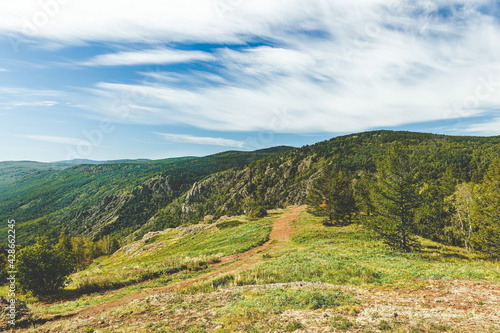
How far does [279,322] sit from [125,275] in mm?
→ 22867

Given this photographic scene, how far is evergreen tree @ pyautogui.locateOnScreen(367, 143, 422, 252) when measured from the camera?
24.3 m

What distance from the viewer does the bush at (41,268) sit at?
63.8 ft

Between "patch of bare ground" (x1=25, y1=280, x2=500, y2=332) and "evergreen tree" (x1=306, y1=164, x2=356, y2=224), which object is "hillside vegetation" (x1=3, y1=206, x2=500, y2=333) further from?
"evergreen tree" (x1=306, y1=164, x2=356, y2=224)

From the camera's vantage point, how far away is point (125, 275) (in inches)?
975

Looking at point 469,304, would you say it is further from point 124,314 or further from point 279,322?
point 124,314

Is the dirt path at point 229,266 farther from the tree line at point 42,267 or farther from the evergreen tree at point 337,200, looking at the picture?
the evergreen tree at point 337,200

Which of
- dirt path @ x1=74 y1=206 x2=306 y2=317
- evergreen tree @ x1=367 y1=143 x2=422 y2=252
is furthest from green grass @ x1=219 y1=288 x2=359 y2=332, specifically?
evergreen tree @ x1=367 y1=143 x2=422 y2=252

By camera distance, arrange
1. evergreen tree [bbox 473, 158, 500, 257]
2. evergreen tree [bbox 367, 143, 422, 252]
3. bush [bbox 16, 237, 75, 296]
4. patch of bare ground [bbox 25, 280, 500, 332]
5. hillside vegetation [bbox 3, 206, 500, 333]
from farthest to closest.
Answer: evergreen tree [bbox 367, 143, 422, 252]
evergreen tree [bbox 473, 158, 500, 257]
bush [bbox 16, 237, 75, 296]
hillside vegetation [bbox 3, 206, 500, 333]
patch of bare ground [bbox 25, 280, 500, 332]

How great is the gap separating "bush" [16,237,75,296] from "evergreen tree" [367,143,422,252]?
35.0 m

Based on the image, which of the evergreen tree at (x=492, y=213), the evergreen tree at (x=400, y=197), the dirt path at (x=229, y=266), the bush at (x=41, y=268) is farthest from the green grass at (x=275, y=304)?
the evergreen tree at (x=492, y=213)

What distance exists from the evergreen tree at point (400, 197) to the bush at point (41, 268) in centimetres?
3497

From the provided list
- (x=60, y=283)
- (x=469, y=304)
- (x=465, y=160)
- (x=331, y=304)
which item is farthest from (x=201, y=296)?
(x=465, y=160)

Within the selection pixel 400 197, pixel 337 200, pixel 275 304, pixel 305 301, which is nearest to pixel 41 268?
pixel 275 304

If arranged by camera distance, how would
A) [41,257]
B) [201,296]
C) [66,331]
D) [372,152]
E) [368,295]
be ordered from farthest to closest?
[372,152] < [41,257] < [201,296] < [368,295] < [66,331]
